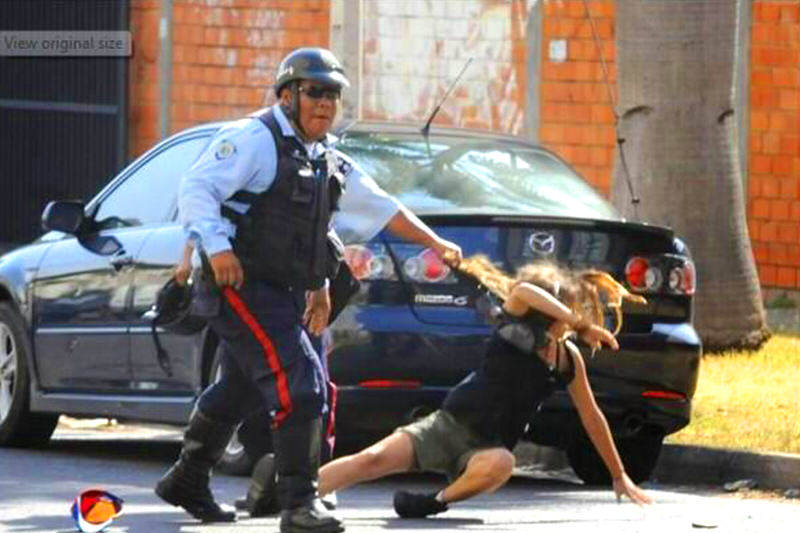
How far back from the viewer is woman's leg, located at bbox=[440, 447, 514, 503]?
8.84 meters

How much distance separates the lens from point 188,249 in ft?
27.9

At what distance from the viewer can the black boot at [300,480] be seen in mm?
8141

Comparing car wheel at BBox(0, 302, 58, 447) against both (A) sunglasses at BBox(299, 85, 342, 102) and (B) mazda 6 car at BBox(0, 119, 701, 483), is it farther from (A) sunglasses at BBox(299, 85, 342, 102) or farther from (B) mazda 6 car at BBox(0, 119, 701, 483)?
(A) sunglasses at BBox(299, 85, 342, 102)

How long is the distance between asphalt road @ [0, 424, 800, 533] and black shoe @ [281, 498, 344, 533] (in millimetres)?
435

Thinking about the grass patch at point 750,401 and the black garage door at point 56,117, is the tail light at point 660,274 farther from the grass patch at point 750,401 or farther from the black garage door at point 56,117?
the black garage door at point 56,117

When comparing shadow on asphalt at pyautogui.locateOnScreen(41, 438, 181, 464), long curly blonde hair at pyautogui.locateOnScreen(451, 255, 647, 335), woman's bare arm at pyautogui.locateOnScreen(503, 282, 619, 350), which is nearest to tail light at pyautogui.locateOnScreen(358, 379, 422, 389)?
long curly blonde hair at pyautogui.locateOnScreen(451, 255, 647, 335)

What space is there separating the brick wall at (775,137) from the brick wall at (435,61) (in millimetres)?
1974

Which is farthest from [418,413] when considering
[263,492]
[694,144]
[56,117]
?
[56,117]

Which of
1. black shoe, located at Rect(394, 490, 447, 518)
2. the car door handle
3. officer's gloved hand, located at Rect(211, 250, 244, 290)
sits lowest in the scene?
black shoe, located at Rect(394, 490, 447, 518)

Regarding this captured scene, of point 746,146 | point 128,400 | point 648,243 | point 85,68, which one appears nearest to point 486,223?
point 648,243

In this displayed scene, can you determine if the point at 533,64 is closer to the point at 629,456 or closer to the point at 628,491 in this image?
the point at 629,456

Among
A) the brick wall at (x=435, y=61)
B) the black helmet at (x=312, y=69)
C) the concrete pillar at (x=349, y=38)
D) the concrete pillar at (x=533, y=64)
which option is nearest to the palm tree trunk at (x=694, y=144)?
the concrete pillar at (x=349, y=38)

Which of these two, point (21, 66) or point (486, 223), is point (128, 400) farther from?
point (21, 66)

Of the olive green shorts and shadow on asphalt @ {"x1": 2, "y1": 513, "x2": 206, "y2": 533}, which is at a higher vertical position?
the olive green shorts
